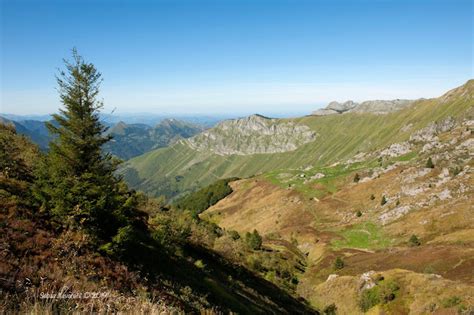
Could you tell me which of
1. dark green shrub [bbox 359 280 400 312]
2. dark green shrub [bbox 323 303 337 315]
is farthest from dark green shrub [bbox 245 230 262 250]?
dark green shrub [bbox 359 280 400 312]

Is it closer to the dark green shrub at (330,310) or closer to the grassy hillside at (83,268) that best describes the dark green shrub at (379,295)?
the dark green shrub at (330,310)

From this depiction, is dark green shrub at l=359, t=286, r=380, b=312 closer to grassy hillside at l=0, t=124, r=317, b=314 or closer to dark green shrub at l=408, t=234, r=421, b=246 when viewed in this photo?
grassy hillside at l=0, t=124, r=317, b=314

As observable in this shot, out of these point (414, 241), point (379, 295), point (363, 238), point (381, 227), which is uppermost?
point (379, 295)

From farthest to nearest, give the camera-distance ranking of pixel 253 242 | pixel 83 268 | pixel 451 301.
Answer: pixel 253 242 < pixel 451 301 < pixel 83 268

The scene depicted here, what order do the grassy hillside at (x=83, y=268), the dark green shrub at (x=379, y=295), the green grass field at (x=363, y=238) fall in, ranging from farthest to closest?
the green grass field at (x=363, y=238), the dark green shrub at (x=379, y=295), the grassy hillside at (x=83, y=268)

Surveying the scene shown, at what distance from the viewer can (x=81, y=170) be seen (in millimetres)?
21953

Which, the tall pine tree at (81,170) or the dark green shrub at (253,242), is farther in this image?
the dark green shrub at (253,242)

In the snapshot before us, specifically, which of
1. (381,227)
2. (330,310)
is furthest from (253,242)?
(381,227)

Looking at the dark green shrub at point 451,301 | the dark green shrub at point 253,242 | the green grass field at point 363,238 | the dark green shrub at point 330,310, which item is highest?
the dark green shrub at point 451,301

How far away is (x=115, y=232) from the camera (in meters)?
21.6

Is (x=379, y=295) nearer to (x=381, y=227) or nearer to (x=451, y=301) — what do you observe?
(x=451, y=301)

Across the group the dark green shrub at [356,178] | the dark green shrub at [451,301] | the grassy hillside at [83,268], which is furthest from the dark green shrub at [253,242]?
the dark green shrub at [356,178]

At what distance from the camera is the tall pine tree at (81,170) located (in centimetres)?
1970

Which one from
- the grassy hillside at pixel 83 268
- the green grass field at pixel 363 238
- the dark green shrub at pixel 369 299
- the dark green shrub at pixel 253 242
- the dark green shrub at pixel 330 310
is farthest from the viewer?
the green grass field at pixel 363 238
